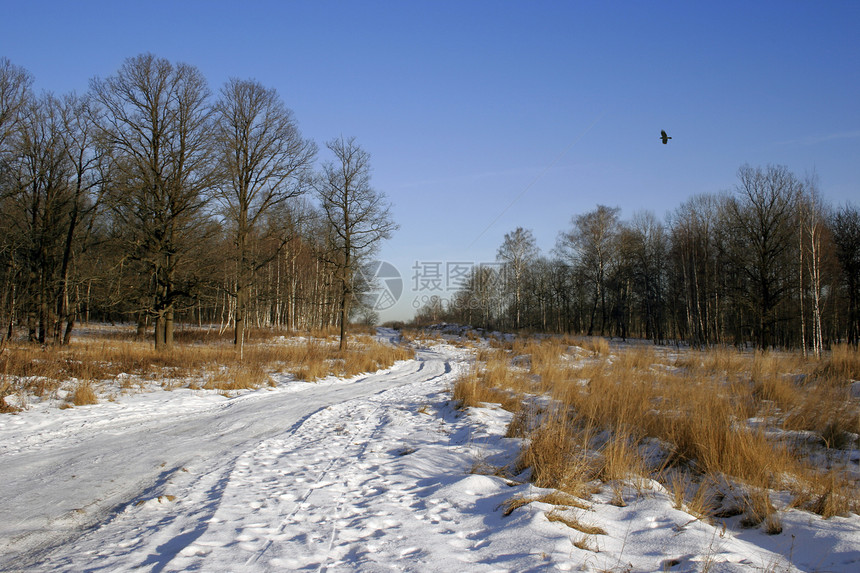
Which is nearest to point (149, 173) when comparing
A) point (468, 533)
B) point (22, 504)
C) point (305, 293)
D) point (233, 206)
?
point (233, 206)

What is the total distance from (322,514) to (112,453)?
363 cm

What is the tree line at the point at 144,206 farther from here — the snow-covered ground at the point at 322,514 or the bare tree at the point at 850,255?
the bare tree at the point at 850,255

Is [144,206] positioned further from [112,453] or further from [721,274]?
[721,274]

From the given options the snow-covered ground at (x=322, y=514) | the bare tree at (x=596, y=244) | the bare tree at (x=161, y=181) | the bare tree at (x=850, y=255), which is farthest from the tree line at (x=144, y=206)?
the bare tree at (x=850, y=255)

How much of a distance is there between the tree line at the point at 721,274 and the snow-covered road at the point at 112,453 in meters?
21.3

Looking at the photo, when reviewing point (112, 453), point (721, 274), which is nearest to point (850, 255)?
A: point (721, 274)

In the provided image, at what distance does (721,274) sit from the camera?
3234 centimetres

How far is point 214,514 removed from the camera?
11.6 ft

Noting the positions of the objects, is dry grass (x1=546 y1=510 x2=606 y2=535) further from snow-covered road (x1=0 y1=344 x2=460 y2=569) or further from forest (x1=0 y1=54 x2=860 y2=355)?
forest (x1=0 y1=54 x2=860 y2=355)

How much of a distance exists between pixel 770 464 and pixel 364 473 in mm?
4169

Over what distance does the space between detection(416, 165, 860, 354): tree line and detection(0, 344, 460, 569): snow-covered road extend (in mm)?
21347

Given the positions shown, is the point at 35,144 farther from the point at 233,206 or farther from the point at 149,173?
the point at 233,206

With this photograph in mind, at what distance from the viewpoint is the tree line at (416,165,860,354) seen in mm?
25922

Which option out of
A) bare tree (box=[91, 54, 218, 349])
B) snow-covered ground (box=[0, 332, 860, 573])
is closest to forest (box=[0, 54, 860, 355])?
bare tree (box=[91, 54, 218, 349])
